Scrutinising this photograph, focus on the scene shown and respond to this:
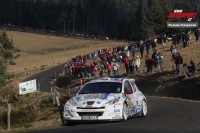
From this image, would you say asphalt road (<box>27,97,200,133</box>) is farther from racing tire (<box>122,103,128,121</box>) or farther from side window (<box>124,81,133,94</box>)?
side window (<box>124,81,133,94</box>)

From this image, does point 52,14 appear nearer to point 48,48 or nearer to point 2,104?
point 48,48

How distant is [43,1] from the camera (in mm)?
188000

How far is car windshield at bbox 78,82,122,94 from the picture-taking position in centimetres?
1373

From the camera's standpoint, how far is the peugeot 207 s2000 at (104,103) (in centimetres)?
1246

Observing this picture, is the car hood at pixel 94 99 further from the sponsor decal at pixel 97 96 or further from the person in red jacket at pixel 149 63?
the person in red jacket at pixel 149 63

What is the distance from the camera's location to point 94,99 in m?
12.7

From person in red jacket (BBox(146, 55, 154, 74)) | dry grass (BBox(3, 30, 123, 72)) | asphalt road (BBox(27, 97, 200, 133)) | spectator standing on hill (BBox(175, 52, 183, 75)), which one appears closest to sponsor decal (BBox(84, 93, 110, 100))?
asphalt road (BBox(27, 97, 200, 133))

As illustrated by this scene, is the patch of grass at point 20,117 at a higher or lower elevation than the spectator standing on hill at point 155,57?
lower

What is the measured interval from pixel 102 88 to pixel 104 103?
137 cm

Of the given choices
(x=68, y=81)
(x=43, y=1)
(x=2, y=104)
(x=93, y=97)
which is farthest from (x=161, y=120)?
(x=43, y=1)

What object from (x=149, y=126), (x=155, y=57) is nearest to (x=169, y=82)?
(x=155, y=57)

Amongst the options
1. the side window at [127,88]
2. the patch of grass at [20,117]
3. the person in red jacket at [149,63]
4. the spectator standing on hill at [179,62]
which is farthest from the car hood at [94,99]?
the person in red jacket at [149,63]

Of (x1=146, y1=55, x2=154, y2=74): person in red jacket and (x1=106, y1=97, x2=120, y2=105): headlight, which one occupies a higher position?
(x1=106, y1=97, x2=120, y2=105): headlight

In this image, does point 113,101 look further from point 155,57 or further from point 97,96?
point 155,57
